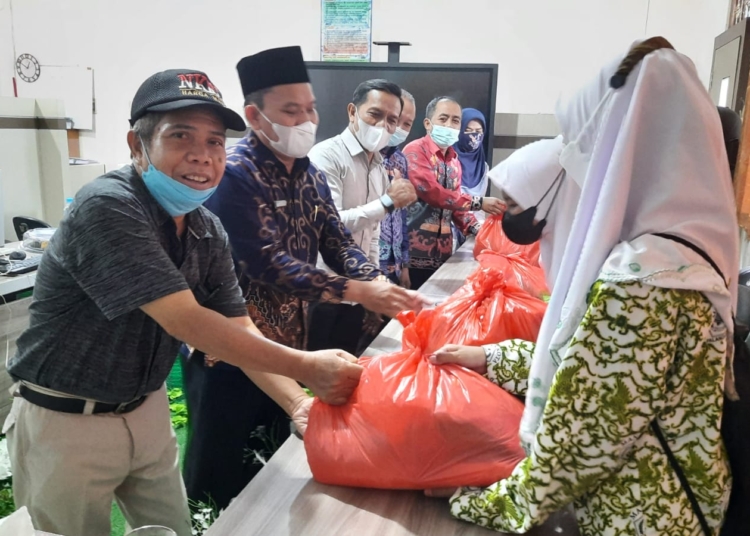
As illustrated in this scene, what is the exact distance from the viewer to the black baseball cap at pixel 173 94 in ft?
3.65

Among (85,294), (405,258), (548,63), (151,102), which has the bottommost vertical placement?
(405,258)

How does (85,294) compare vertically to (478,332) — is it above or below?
above

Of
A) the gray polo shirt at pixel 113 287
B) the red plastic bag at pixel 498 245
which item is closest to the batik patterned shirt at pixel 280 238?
the gray polo shirt at pixel 113 287

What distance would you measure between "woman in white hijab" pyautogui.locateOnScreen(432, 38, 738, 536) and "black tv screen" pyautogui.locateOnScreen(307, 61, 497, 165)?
12.0 feet

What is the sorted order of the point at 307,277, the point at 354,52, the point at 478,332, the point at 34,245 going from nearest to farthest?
the point at 478,332 < the point at 307,277 < the point at 34,245 < the point at 354,52

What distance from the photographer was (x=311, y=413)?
3.77ft

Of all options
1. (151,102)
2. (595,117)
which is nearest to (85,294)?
(151,102)

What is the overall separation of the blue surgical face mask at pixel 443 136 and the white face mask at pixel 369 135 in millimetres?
854

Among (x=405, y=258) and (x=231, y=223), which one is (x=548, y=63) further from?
(x=231, y=223)

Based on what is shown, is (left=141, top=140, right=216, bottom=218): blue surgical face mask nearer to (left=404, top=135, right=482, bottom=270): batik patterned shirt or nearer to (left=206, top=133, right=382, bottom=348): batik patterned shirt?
(left=206, top=133, right=382, bottom=348): batik patterned shirt

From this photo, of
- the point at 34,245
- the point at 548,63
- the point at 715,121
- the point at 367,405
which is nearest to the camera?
the point at 715,121

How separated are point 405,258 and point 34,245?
1814 millimetres

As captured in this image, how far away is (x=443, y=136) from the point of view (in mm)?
3352

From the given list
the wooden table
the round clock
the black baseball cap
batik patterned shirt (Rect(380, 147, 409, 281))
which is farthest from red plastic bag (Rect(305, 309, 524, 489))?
the round clock
